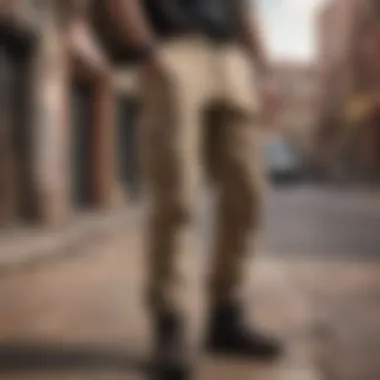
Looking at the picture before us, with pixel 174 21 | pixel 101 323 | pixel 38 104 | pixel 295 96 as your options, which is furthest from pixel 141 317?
pixel 38 104

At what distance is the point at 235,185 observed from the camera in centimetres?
106

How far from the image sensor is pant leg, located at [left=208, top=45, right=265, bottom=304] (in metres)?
1.04

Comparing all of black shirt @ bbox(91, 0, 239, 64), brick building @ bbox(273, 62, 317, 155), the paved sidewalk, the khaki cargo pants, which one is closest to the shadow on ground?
the paved sidewalk

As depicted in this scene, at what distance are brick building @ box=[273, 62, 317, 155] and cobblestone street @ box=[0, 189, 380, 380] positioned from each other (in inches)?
15.6

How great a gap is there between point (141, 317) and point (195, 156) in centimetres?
43

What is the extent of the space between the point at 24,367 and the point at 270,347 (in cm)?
34

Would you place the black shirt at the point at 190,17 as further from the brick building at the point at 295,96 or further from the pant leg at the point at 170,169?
the brick building at the point at 295,96

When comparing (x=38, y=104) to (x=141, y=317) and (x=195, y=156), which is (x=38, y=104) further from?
(x=195, y=156)

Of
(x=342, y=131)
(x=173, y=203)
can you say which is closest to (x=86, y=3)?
(x=173, y=203)

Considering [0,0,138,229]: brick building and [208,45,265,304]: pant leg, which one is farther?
[0,0,138,229]: brick building

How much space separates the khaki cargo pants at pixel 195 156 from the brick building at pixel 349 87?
1.27 meters

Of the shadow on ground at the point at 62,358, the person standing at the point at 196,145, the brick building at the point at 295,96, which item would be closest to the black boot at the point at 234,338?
the person standing at the point at 196,145

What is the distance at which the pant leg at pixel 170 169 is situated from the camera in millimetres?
921

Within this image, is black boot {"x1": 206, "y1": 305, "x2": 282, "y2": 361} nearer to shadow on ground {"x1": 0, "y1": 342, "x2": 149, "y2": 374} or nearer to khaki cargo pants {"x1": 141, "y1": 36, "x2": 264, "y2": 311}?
khaki cargo pants {"x1": 141, "y1": 36, "x2": 264, "y2": 311}
